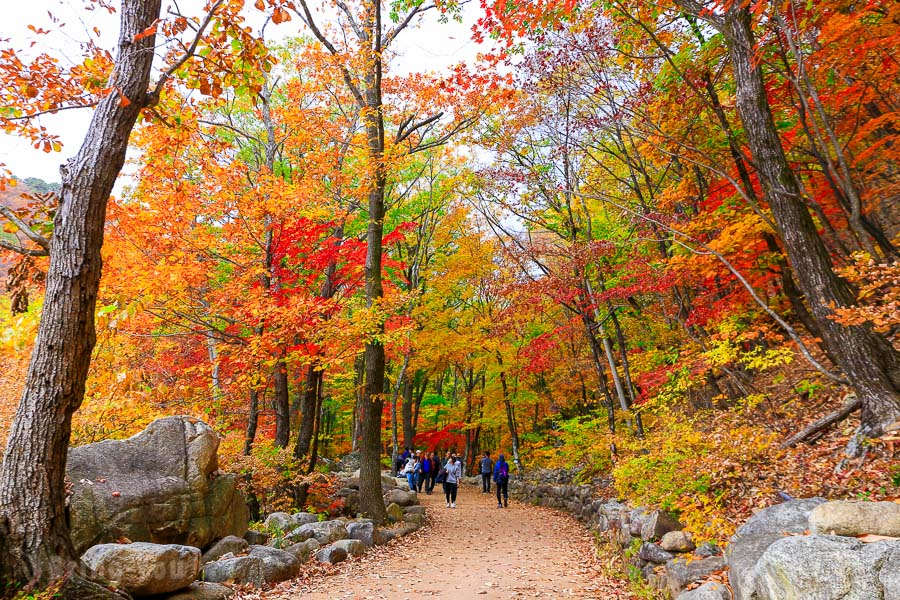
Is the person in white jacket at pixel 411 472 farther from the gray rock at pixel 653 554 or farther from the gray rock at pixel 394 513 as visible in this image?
the gray rock at pixel 653 554

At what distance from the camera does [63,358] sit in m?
4.33

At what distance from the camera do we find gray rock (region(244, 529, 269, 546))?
8.16 metres

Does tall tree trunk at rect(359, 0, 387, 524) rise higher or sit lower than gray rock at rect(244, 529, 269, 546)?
higher

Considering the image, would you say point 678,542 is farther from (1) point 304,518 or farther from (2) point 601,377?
(2) point 601,377

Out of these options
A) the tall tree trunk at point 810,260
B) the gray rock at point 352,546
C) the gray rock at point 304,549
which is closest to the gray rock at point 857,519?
the tall tree trunk at point 810,260

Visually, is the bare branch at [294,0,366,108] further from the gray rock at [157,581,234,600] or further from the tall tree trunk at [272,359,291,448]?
the gray rock at [157,581,234,600]

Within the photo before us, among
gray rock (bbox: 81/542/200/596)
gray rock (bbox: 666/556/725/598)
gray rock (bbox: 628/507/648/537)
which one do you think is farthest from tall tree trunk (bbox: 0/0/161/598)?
gray rock (bbox: 628/507/648/537)

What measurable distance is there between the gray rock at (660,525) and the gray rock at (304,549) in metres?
4.77

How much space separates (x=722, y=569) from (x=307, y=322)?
305 inches

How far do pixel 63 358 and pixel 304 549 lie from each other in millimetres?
4873

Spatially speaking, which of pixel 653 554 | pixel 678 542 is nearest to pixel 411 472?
pixel 653 554

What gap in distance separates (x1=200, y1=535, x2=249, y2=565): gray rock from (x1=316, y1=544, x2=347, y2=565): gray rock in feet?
3.62

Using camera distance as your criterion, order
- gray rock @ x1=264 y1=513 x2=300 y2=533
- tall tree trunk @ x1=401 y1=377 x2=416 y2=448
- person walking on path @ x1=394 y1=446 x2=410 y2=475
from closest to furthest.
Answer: gray rock @ x1=264 y1=513 x2=300 y2=533
person walking on path @ x1=394 y1=446 x2=410 y2=475
tall tree trunk @ x1=401 y1=377 x2=416 y2=448

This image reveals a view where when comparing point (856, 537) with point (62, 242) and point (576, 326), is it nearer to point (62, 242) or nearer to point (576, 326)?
point (62, 242)
